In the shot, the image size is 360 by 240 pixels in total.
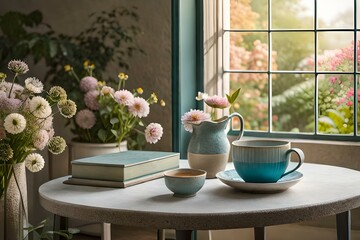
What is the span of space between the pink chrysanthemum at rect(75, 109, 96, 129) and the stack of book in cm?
95

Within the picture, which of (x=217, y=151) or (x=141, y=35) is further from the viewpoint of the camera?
(x=141, y=35)

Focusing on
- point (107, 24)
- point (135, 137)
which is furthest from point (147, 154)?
point (107, 24)

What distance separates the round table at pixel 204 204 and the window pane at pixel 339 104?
1319 mm

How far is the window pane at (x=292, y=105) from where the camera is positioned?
7.72m

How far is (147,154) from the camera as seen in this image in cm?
291

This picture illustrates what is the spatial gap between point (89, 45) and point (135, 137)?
0.58 meters

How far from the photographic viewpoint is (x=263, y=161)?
2555 mm

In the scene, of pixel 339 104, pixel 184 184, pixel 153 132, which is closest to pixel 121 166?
pixel 184 184

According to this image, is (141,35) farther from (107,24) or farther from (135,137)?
(135,137)

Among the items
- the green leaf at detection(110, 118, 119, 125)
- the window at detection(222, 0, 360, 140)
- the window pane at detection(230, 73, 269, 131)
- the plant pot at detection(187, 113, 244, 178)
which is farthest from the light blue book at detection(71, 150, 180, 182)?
the window pane at detection(230, 73, 269, 131)

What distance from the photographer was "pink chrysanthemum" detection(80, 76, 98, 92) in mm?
3867

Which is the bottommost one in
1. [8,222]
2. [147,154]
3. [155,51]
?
[8,222]

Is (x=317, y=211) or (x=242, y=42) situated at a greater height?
(x=242, y=42)

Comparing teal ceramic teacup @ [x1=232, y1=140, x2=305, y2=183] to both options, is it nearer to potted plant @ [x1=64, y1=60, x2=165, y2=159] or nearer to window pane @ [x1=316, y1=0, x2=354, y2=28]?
potted plant @ [x1=64, y1=60, x2=165, y2=159]
